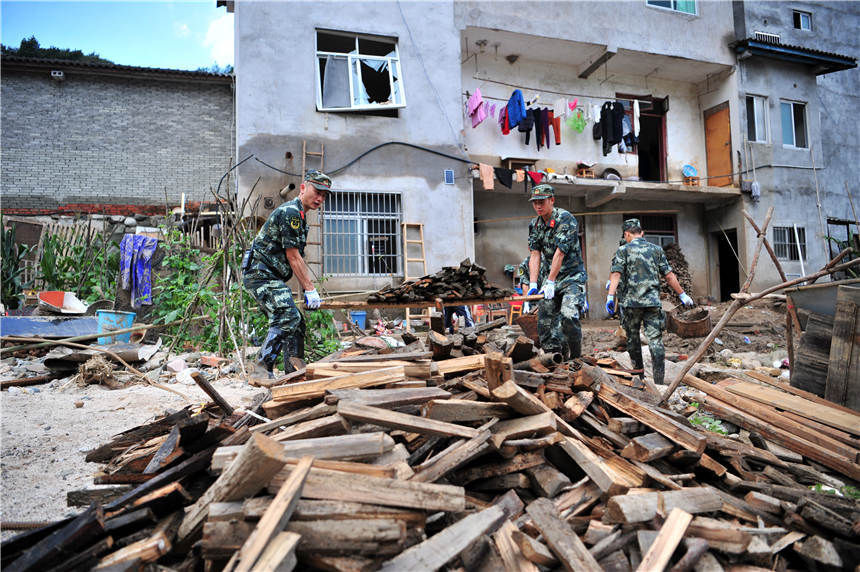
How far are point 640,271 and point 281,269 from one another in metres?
4.37

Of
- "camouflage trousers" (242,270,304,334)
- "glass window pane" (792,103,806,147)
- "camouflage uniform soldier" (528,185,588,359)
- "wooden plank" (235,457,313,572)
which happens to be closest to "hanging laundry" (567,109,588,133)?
"glass window pane" (792,103,806,147)

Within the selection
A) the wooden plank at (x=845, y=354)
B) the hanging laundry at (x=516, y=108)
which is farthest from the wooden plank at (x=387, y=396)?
the hanging laundry at (x=516, y=108)

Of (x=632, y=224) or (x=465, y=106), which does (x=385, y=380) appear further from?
(x=465, y=106)

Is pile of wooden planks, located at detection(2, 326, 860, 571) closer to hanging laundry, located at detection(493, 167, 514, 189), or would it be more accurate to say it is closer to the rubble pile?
hanging laundry, located at detection(493, 167, 514, 189)

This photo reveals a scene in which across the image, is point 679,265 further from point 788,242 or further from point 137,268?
point 137,268

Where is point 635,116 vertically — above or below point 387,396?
above

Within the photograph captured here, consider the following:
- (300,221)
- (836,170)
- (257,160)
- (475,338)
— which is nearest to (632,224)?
(475,338)

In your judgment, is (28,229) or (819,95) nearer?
(28,229)

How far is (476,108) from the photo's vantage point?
496 inches

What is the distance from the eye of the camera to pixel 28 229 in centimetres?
1067

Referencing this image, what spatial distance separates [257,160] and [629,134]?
10005 millimetres

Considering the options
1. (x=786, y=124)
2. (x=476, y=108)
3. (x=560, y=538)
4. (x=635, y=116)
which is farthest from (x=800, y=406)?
(x=786, y=124)

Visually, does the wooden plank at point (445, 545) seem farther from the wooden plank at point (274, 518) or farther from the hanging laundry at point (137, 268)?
the hanging laundry at point (137, 268)

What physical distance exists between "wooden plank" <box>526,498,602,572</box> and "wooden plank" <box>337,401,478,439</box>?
46cm
